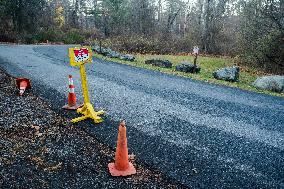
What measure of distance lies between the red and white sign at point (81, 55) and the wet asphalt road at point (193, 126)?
1.45 meters

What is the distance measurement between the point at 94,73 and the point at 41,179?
10.4m

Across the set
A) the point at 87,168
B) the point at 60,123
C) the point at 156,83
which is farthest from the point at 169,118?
the point at 156,83

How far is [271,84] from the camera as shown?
13.8m

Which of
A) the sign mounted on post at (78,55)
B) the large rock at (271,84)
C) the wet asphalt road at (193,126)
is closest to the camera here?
the wet asphalt road at (193,126)

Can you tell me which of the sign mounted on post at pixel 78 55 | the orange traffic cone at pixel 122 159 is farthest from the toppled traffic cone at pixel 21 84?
the orange traffic cone at pixel 122 159

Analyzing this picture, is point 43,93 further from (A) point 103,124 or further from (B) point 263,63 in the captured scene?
(B) point 263,63

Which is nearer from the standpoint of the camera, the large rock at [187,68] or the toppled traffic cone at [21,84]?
the toppled traffic cone at [21,84]

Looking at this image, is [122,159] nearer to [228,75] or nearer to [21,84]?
[21,84]

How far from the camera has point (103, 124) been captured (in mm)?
7070

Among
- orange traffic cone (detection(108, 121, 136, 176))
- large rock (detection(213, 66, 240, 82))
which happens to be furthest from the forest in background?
orange traffic cone (detection(108, 121, 136, 176))

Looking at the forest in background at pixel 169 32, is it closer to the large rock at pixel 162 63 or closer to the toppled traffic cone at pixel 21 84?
the large rock at pixel 162 63

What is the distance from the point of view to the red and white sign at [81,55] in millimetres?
6941

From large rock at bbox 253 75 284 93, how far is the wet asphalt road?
188 centimetres

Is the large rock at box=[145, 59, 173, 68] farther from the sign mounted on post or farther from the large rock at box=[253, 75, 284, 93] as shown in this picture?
the sign mounted on post
